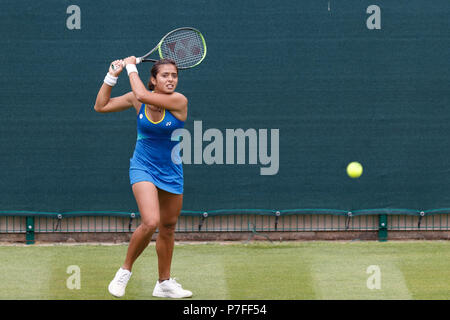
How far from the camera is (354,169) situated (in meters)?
7.25

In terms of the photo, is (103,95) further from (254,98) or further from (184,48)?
(254,98)

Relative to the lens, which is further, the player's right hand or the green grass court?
the green grass court

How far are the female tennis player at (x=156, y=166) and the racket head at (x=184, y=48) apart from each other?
0.45 meters

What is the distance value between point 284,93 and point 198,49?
70.6 inches

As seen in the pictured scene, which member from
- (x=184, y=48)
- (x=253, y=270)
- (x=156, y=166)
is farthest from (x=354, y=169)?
(x=156, y=166)

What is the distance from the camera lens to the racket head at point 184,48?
5629 mm

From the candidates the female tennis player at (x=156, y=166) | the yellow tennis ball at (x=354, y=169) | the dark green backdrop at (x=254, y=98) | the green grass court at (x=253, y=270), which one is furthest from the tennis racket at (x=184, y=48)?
the yellow tennis ball at (x=354, y=169)

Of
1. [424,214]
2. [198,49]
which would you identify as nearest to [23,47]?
[198,49]

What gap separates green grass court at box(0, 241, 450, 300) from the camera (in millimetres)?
5336

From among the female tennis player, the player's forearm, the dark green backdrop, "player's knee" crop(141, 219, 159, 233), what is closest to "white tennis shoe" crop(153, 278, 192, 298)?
the female tennis player

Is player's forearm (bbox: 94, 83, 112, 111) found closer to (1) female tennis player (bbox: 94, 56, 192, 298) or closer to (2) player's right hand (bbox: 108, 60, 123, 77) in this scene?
(1) female tennis player (bbox: 94, 56, 192, 298)

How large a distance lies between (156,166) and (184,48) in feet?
3.39

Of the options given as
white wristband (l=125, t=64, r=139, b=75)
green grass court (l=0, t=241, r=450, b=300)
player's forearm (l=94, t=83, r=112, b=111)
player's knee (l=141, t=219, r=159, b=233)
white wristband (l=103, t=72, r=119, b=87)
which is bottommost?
green grass court (l=0, t=241, r=450, b=300)

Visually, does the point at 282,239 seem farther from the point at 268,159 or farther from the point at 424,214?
the point at 424,214
